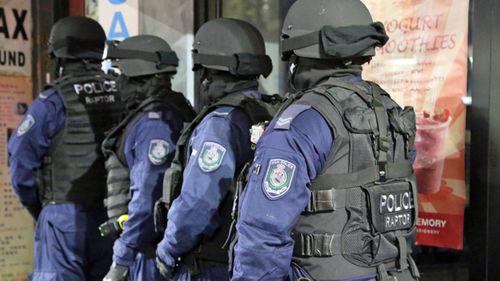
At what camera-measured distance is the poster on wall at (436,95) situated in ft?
10.7

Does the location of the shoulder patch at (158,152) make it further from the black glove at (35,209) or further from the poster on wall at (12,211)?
the poster on wall at (12,211)

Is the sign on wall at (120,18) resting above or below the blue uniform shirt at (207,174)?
above

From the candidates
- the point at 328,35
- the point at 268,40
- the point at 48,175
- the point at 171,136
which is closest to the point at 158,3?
the point at 268,40

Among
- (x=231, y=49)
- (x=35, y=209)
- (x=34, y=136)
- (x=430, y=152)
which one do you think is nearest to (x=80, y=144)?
(x=34, y=136)

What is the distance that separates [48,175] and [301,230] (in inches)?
101

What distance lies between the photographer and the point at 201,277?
3230 millimetres

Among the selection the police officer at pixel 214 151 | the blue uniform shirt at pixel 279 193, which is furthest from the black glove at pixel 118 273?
the blue uniform shirt at pixel 279 193

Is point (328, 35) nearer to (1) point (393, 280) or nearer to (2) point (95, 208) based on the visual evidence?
(1) point (393, 280)

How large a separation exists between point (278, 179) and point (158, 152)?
1380 mm

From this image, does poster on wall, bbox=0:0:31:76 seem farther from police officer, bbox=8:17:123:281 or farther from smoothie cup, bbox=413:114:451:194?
smoothie cup, bbox=413:114:451:194

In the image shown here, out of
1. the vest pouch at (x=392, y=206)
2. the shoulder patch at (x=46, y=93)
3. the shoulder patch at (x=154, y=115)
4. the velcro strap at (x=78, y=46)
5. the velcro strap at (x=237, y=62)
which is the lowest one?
the vest pouch at (x=392, y=206)

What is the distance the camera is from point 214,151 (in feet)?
9.73

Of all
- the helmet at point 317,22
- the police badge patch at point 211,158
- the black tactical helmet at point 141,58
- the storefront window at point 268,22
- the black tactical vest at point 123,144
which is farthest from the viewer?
the storefront window at point 268,22

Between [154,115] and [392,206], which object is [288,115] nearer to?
[392,206]
